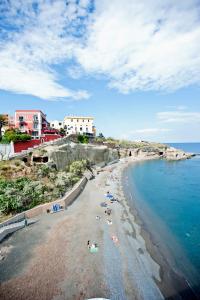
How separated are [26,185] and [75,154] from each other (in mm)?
32153

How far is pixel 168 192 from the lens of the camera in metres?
51.5

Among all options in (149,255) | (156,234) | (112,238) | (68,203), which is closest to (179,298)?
(149,255)

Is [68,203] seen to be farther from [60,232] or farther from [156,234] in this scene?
[156,234]

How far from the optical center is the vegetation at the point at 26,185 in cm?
2792

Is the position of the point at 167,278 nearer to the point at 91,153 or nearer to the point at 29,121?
the point at 29,121

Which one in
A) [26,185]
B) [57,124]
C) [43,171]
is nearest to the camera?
[26,185]

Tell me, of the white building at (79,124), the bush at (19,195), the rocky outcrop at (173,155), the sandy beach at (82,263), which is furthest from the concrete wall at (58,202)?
the rocky outcrop at (173,155)

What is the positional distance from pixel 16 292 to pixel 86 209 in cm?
1759

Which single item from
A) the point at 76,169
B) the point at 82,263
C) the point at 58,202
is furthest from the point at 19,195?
the point at 76,169

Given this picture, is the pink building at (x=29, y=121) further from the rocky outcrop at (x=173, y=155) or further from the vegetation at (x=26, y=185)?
the rocky outcrop at (x=173, y=155)

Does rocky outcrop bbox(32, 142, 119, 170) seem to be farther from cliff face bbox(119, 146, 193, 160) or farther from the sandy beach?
the sandy beach

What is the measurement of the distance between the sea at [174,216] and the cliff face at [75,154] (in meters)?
16.3

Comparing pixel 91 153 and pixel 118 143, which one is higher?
pixel 118 143

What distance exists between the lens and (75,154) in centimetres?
6394
